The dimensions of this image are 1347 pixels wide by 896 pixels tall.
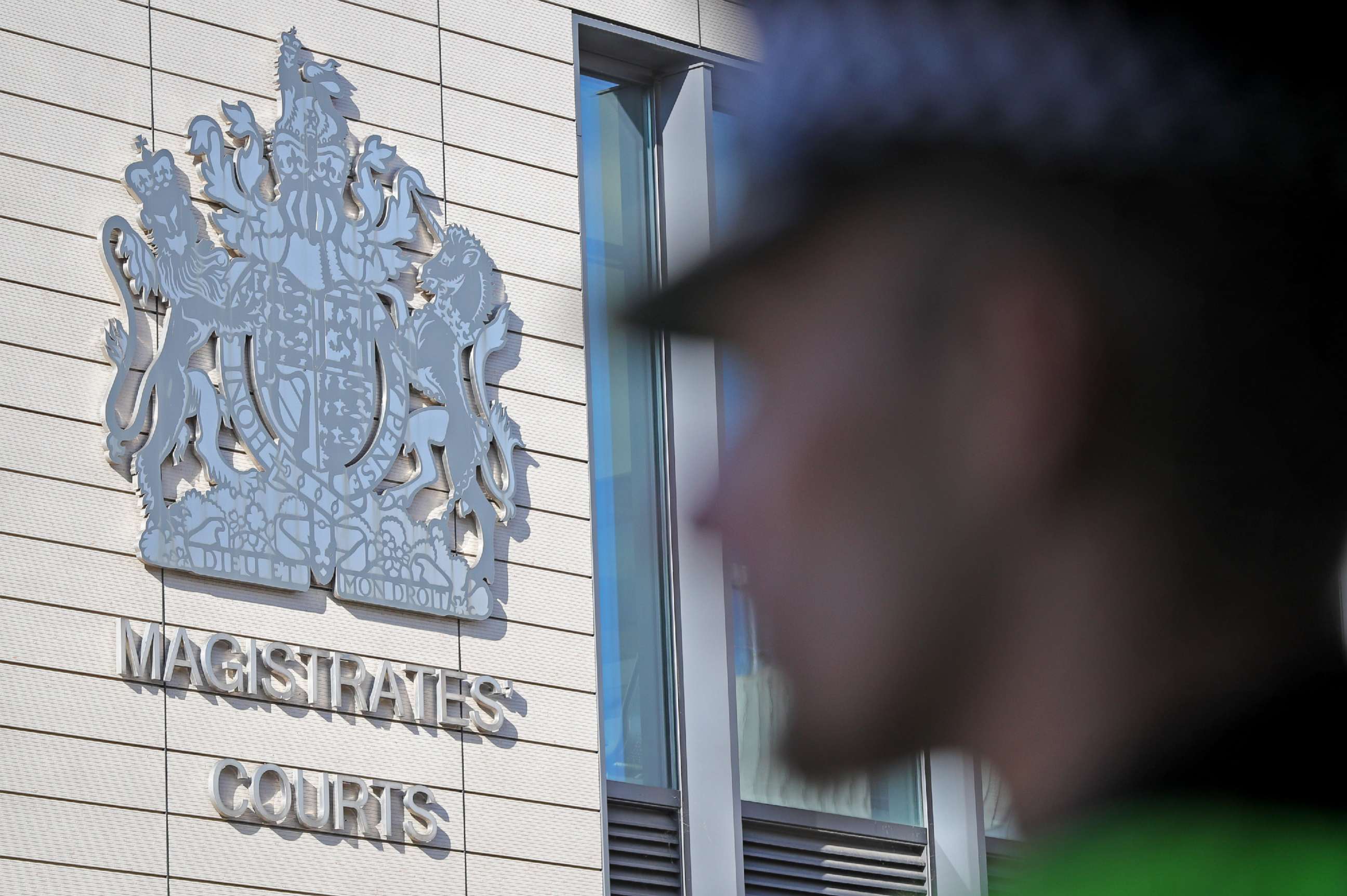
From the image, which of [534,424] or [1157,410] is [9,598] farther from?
[1157,410]

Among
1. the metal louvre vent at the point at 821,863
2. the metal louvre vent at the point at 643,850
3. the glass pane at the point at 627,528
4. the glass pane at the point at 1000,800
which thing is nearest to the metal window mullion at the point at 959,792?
the glass pane at the point at 1000,800

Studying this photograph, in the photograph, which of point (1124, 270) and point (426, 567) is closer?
Answer: point (1124, 270)

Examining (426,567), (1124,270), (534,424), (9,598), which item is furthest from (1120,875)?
(534,424)

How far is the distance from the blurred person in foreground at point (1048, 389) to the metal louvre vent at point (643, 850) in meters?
6.45

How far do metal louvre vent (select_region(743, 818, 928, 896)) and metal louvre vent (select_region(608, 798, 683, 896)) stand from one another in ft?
0.87

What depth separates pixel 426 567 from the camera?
652cm

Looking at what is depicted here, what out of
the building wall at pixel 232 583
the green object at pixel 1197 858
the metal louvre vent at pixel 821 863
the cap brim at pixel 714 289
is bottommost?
the green object at pixel 1197 858

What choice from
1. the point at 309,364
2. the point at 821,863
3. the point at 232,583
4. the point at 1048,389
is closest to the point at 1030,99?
the point at 1048,389

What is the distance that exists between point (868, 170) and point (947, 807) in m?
0.20

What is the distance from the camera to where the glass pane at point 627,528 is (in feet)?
23.4

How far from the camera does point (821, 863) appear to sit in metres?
7.31

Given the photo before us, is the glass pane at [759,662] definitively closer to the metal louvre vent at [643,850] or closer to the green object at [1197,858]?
the green object at [1197,858]

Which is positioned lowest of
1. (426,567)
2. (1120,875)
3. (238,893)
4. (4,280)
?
(1120,875)

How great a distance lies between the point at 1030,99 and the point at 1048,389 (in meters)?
0.08
